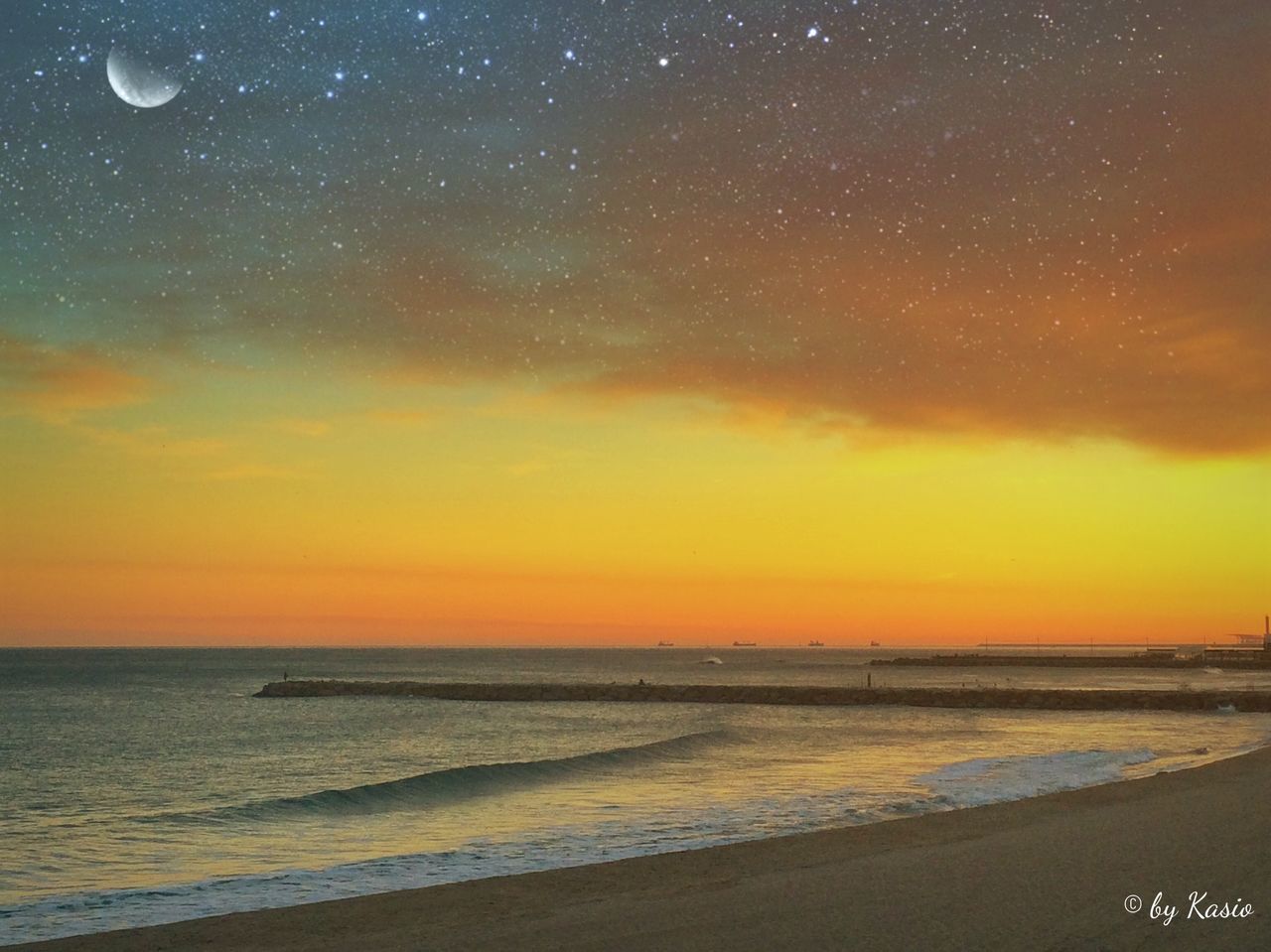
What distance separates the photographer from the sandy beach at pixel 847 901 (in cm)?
1026

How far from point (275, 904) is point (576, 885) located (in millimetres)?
3667

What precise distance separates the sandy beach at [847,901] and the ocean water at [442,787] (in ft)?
6.01

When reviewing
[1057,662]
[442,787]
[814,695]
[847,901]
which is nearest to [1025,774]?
[442,787]

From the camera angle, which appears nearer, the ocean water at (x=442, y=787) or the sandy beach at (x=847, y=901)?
the sandy beach at (x=847, y=901)

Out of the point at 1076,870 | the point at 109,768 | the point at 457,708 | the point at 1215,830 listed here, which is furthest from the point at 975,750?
the point at 457,708

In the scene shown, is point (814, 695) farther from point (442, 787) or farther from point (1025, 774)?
point (442, 787)

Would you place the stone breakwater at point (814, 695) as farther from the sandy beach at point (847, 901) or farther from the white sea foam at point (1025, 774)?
the sandy beach at point (847, 901)

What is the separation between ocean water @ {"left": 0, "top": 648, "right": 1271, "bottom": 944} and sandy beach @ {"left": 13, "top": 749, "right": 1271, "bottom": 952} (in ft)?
6.01

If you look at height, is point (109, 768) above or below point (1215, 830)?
below

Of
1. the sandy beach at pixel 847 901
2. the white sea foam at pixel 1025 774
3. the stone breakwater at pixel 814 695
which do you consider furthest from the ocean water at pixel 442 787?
the stone breakwater at pixel 814 695

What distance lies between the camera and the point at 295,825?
22203 mm

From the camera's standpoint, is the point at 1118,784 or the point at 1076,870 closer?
the point at 1076,870

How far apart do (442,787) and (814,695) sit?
5143cm

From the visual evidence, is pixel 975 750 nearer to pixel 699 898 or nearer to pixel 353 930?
pixel 699 898
